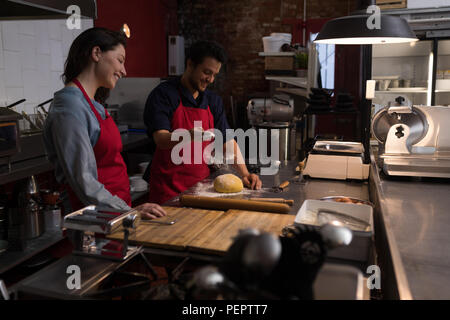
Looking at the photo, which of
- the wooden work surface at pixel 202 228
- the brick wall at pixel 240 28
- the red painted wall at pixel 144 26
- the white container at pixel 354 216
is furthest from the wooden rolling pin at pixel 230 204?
the brick wall at pixel 240 28

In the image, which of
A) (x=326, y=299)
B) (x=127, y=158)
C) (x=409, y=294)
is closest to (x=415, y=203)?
(x=409, y=294)

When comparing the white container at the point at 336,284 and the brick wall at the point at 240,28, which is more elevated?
the brick wall at the point at 240,28

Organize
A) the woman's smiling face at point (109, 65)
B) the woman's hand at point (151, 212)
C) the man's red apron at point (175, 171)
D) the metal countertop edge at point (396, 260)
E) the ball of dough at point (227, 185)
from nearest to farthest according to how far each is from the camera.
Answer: the metal countertop edge at point (396, 260), the woman's hand at point (151, 212), the woman's smiling face at point (109, 65), the ball of dough at point (227, 185), the man's red apron at point (175, 171)

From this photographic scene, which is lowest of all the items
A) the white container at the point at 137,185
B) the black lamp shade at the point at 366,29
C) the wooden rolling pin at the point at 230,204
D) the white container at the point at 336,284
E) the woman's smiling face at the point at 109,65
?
the white container at the point at 137,185

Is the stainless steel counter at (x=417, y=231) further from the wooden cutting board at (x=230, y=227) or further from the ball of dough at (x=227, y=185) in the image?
the ball of dough at (x=227, y=185)

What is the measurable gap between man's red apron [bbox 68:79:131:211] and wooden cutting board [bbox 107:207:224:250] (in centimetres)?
45

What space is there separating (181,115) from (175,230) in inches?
51.4

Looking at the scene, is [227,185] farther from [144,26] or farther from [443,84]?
[144,26]

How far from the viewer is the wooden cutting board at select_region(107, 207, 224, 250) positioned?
1397 mm

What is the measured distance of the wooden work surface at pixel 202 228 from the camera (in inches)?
54.4

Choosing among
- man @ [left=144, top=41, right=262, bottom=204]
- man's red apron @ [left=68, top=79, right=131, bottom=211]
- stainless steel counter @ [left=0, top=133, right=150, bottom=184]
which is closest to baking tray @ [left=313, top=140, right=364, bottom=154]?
man @ [left=144, top=41, right=262, bottom=204]

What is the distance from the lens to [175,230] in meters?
1.52

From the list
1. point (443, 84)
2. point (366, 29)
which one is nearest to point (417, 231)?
point (366, 29)

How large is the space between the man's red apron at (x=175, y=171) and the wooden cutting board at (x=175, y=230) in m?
0.87
